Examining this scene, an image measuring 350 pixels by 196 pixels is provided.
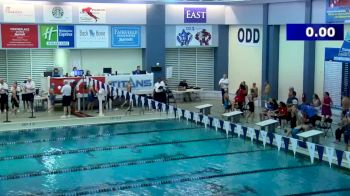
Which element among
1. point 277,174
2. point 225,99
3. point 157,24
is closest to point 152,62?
point 157,24

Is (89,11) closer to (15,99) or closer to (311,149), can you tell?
(15,99)

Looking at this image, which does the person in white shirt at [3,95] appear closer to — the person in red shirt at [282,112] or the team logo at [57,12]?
the team logo at [57,12]

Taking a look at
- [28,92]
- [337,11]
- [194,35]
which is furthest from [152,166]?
[194,35]

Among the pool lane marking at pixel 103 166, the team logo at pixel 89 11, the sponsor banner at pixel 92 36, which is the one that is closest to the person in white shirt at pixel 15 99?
the sponsor banner at pixel 92 36

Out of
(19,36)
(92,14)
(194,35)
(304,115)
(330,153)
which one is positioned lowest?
(330,153)

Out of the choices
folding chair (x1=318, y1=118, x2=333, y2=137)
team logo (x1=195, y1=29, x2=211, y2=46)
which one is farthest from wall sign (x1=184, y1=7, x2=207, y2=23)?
folding chair (x1=318, y1=118, x2=333, y2=137)

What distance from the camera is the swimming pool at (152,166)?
10703mm

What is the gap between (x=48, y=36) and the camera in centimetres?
2081

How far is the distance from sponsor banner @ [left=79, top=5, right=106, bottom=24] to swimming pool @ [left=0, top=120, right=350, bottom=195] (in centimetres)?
597

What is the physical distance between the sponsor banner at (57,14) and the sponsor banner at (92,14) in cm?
46

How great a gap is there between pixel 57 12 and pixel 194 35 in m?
6.00

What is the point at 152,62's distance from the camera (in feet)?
74.4

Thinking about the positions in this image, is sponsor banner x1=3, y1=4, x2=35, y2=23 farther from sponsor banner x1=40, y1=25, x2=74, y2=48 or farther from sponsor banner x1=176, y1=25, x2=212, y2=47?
sponsor banner x1=176, y1=25, x2=212, y2=47

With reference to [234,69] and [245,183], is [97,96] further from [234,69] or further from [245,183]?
[245,183]
